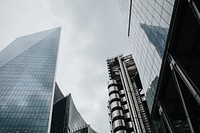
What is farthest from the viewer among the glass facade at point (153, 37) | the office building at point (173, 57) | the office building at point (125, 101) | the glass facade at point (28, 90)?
the glass facade at point (28, 90)

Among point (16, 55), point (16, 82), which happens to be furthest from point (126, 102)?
point (16, 55)

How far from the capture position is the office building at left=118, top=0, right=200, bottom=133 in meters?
15.5

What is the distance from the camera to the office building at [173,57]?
1550 cm

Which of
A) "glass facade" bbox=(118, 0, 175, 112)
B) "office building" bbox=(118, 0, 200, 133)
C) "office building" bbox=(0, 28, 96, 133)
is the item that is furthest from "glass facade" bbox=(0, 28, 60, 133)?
"office building" bbox=(118, 0, 200, 133)

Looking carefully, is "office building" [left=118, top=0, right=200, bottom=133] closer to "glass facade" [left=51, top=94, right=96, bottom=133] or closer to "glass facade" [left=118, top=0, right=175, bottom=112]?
"glass facade" [left=118, top=0, right=175, bottom=112]

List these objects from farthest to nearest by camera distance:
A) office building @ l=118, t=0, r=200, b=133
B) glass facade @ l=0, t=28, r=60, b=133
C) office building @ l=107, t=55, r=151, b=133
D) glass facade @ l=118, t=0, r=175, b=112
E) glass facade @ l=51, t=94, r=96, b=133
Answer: glass facade @ l=51, t=94, r=96, b=133, glass facade @ l=0, t=28, r=60, b=133, office building @ l=107, t=55, r=151, b=133, glass facade @ l=118, t=0, r=175, b=112, office building @ l=118, t=0, r=200, b=133

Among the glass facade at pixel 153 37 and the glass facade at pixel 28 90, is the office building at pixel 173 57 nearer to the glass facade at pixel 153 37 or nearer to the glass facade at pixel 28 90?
the glass facade at pixel 153 37

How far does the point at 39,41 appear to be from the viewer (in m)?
184

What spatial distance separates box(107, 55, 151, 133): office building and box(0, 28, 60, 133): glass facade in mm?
36218

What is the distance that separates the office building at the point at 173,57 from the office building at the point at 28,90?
6617cm

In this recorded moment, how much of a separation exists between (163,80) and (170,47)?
13.8 feet

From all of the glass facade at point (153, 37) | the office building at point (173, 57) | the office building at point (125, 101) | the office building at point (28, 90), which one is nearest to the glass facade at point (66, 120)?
the office building at point (28, 90)

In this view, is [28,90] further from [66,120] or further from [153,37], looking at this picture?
[153,37]

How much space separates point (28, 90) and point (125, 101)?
69313mm
